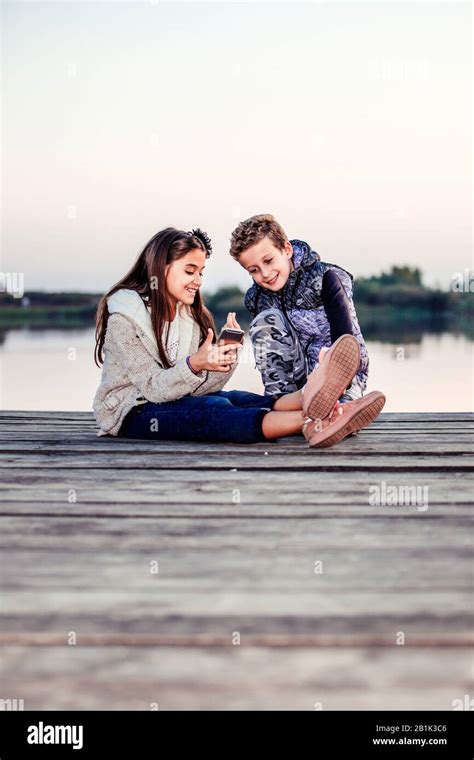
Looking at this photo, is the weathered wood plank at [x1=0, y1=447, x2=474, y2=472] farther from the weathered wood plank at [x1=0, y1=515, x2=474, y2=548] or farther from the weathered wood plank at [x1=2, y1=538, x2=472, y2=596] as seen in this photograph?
the weathered wood plank at [x1=2, y1=538, x2=472, y2=596]

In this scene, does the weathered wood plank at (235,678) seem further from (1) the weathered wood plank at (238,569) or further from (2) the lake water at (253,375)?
(2) the lake water at (253,375)

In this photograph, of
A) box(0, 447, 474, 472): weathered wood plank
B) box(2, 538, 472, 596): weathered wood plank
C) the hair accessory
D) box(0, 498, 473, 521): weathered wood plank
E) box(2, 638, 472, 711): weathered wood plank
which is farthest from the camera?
the hair accessory

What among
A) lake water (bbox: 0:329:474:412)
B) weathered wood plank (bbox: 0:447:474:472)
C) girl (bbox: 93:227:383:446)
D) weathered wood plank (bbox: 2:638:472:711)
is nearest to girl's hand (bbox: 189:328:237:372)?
girl (bbox: 93:227:383:446)

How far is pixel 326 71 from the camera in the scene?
8.16m

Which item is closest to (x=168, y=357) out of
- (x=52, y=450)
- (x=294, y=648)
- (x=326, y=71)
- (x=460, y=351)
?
(x=52, y=450)

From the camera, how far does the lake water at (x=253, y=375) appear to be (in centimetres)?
849

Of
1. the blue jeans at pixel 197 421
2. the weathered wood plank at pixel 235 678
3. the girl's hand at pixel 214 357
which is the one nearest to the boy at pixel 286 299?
the blue jeans at pixel 197 421

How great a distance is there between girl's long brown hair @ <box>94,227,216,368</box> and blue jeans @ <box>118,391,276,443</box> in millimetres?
172

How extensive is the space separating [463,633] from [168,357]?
1.95 meters

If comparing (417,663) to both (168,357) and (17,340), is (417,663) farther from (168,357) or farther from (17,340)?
(17,340)

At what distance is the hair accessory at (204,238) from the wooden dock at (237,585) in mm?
957

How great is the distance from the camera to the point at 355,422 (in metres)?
2.71

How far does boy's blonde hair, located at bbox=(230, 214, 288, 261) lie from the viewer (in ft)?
10.7
